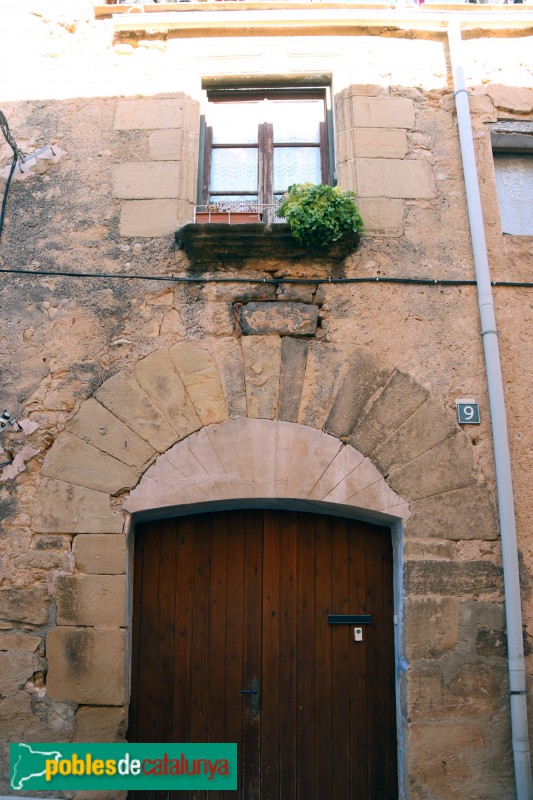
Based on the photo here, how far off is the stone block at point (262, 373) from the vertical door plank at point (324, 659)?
0.76 metres

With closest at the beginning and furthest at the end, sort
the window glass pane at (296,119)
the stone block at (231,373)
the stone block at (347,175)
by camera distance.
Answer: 1. the stone block at (231,373)
2. the stone block at (347,175)
3. the window glass pane at (296,119)

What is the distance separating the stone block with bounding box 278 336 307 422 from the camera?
393cm

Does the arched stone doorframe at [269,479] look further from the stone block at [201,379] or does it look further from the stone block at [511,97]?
the stone block at [511,97]

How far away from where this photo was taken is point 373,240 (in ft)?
13.8

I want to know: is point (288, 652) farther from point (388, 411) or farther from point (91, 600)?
point (388, 411)

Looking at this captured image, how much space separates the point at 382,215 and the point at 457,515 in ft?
6.23

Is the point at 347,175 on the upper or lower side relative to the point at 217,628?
Answer: upper

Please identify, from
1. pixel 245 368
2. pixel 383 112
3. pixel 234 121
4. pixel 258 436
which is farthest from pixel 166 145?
pixel 258 436

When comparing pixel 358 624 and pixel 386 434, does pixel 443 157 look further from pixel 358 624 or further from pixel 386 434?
pixel 358 624

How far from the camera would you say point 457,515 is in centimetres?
378

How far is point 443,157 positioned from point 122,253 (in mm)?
2156

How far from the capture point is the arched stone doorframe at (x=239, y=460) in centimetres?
369

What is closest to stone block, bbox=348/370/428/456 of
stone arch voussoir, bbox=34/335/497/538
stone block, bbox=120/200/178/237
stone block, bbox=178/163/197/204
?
stone arch voussoir, bbox=34/335/497/538

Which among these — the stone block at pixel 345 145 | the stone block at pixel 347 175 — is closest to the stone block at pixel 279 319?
the stone block at pixel 347 175
